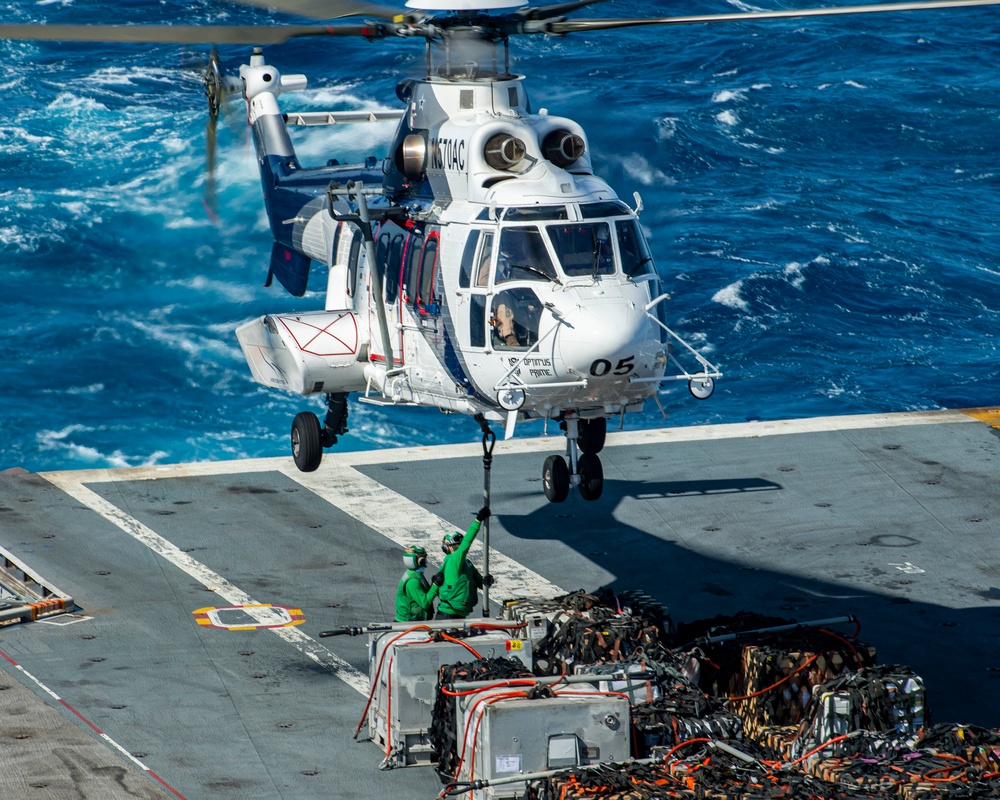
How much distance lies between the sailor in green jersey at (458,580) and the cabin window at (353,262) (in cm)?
431

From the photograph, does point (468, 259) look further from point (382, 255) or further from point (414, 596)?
point (414, 596)

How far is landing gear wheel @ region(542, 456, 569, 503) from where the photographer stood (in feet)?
64.8

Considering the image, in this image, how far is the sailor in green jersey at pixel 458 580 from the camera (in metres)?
19.8

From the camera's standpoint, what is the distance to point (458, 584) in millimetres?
19812

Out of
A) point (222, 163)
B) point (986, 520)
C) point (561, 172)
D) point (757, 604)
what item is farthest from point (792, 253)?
point (561, 172)

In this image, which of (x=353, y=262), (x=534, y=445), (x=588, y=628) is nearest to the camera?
(x=588, y=628)

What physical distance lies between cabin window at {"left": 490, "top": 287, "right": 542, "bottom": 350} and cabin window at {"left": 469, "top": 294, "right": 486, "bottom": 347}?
0.48 feet

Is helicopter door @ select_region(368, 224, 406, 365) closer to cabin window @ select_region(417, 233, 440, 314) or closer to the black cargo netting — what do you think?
cabin window @ select_region(417, 233, 440, 314)

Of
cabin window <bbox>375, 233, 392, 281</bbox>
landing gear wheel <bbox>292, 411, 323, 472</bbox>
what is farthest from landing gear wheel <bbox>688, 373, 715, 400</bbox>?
landing gear wheel <bbox>292, 411, 323, 472</bbox>

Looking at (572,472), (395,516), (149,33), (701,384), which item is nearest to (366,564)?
(395,516)

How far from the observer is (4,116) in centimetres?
6181

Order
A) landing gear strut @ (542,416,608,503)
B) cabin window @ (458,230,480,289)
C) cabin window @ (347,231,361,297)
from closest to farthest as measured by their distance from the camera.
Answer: cabin window @ (458,230,480,289), landing gear strut @ (542,416,608,503), cabin window @ (347,231,361,297)

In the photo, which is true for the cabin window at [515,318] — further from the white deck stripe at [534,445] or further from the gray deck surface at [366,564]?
the white deck stripe at [534,445]

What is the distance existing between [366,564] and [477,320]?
8.18 meters
